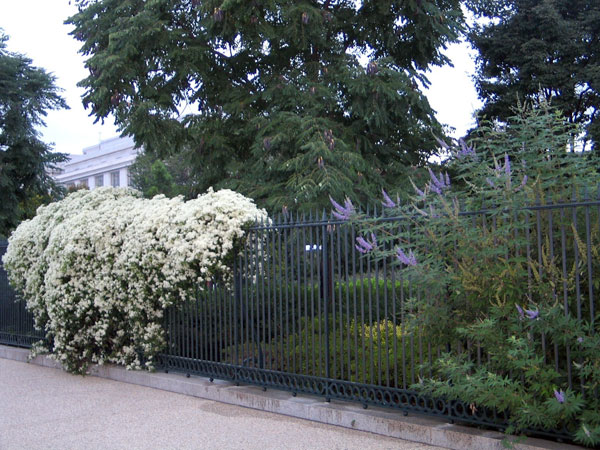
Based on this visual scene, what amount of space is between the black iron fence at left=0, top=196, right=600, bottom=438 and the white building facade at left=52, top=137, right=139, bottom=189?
63.8m

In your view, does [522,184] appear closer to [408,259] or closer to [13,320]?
[408,259]

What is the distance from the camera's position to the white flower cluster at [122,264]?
8.59 metres

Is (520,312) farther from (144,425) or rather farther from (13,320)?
(13,320)

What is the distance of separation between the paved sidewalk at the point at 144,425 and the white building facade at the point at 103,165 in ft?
209

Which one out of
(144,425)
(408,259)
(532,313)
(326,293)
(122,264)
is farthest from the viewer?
(122,264)

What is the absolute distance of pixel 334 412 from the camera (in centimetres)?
678

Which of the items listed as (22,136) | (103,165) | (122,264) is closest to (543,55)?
(122,264)

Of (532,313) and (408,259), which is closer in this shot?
(532,313)

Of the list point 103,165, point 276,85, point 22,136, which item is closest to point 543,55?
point 276,85

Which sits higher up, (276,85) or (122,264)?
(276,85)

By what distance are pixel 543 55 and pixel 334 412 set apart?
22.3 metres

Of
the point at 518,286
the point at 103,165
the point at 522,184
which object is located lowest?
the point at 518,286

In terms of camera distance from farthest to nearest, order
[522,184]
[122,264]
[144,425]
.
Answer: [122,264]
[144,425]
[522,184]

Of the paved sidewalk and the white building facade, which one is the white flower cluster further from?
the white building facade
